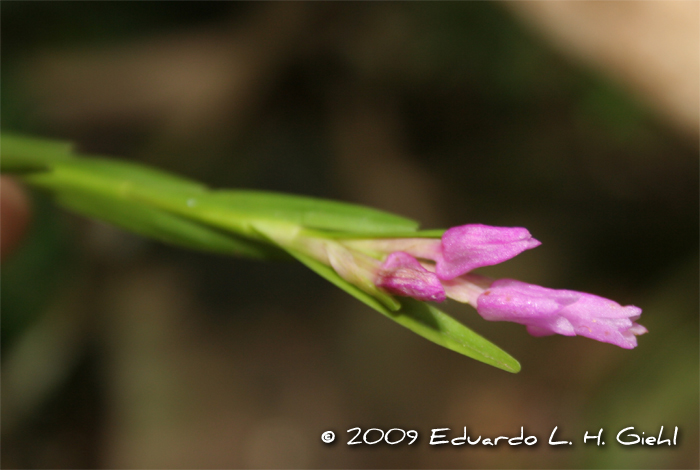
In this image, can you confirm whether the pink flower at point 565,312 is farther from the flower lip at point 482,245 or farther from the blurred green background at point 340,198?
the blurred green background at point 340,198

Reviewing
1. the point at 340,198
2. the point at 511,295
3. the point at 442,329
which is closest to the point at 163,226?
the point at 442,329

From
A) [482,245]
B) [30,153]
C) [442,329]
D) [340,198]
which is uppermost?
[340,198]

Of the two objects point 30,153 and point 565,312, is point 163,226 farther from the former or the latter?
point 565,312

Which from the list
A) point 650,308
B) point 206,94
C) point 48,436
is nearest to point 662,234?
point 650,308

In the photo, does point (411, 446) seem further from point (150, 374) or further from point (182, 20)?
point (182, 20)

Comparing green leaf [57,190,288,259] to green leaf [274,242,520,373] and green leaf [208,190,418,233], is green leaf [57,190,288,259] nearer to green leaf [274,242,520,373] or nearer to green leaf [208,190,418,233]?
green leaf [208,190,418,233]

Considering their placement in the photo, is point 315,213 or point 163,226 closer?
point 315,213
